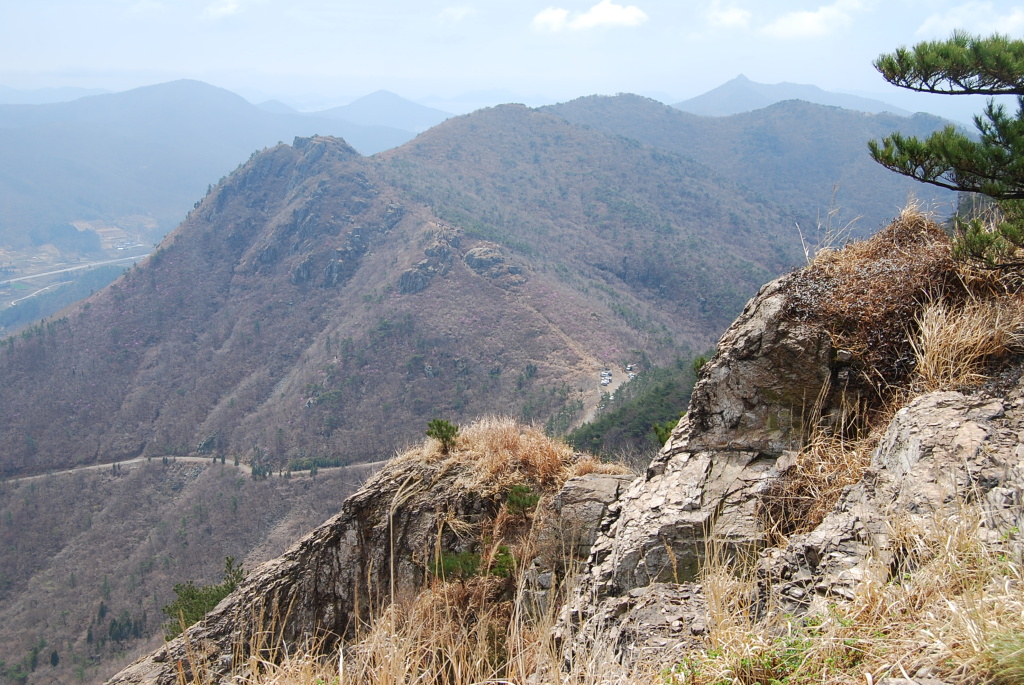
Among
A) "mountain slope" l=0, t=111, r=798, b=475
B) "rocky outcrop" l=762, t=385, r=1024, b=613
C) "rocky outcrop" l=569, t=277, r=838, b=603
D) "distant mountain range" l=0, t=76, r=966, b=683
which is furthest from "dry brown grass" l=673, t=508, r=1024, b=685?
"mountain slope" l=0, t=111, r=798, b=475

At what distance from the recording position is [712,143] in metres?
174

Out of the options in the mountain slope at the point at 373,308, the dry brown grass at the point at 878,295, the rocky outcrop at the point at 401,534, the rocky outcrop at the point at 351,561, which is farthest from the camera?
the mountain slope at the point at 373,308

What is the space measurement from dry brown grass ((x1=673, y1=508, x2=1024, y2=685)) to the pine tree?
2.87m

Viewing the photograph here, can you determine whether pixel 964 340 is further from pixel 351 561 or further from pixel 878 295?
pixel 351 561

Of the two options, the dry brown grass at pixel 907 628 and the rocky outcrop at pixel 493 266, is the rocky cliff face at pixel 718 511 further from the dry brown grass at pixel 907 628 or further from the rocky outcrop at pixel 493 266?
the rocky outcrop at pixel 493 266

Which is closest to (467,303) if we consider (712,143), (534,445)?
(534,445)

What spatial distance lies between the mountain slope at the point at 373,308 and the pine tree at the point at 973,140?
49.7 m

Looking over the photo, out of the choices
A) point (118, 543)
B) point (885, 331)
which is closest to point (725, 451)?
point (885, 331)

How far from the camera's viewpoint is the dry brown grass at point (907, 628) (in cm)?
192

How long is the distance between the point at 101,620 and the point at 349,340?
38.0 meters

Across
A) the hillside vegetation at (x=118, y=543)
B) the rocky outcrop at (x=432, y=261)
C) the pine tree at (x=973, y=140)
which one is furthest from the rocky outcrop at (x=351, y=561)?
the rocky outcrop at (x=432, y=261)

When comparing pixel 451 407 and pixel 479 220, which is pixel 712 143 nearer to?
pixel 479 220

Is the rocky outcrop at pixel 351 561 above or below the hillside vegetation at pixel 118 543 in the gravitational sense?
above

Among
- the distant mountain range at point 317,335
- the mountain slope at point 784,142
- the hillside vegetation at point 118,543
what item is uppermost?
the mountain slope at point 784,142
